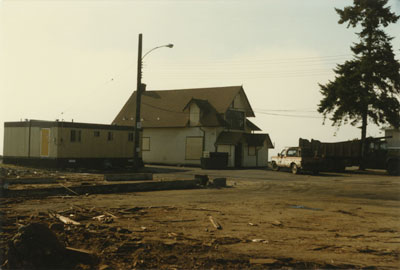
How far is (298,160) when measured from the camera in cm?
3369

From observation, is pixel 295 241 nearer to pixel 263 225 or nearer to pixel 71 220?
pixel 263 225

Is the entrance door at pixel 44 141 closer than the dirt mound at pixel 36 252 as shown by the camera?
No

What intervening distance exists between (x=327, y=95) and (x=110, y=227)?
38226 millimetres

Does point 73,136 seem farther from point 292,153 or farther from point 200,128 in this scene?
point 292,153

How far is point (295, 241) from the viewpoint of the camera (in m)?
8.98

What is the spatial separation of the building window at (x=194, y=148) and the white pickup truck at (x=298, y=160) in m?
9.56

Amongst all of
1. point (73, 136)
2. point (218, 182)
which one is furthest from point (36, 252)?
point (73, 136)

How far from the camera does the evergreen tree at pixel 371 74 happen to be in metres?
41.4

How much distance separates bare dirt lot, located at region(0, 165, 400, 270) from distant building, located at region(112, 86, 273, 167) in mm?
25415

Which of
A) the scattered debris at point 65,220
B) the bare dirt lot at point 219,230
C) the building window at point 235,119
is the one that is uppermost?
the building window at point 235,119

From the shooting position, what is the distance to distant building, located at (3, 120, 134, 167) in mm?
32250

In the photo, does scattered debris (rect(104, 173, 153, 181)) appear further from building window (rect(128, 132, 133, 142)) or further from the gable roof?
the gable roof

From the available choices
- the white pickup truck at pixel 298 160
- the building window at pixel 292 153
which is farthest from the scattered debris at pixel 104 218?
the building window at pixel 292 153

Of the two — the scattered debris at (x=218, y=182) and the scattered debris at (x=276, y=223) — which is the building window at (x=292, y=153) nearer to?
the scattered debris at (x=218, y=182)
